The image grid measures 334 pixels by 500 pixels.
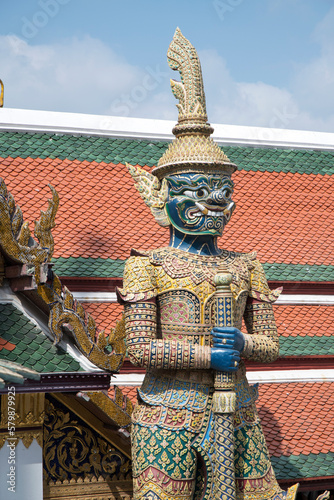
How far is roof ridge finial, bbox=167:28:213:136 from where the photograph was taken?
6.16 metres

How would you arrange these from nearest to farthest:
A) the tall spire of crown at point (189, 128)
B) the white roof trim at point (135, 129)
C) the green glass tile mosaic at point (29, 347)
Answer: the green glass tile mosaic at point (29, 347)
the tall spire of crown at point (189, 128)
the white roof trim at point (135, 129)

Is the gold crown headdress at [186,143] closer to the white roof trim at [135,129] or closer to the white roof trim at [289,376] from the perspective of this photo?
the white roof trim at [289,376]

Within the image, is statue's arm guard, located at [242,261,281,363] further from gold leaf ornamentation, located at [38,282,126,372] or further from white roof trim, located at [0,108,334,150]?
white roof trim, located at [0,108,334,150]

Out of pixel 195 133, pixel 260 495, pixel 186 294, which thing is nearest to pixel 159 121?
pixel 195 133

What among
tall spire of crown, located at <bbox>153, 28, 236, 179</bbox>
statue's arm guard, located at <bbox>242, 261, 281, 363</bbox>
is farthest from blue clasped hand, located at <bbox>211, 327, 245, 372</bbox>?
tall spire of crown, located at <bbox>153, 28, 236, 179</bbox>

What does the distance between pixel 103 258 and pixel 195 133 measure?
10.6ft

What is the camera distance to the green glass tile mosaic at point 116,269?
8.73 meters

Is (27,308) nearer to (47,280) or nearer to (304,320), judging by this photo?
(47,280)

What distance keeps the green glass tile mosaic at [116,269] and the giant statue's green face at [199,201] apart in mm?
2882

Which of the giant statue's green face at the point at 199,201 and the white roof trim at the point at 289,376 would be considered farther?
the white roof trim at the point at 289,376

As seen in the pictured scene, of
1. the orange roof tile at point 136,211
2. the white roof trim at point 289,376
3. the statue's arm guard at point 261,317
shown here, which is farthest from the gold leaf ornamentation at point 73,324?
the white roof trim at point 289,376

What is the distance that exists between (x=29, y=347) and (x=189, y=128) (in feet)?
6.77

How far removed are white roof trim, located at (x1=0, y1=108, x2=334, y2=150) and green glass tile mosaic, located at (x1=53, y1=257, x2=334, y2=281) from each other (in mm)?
2029

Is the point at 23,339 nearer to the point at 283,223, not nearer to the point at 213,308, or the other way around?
the point at 213,308
